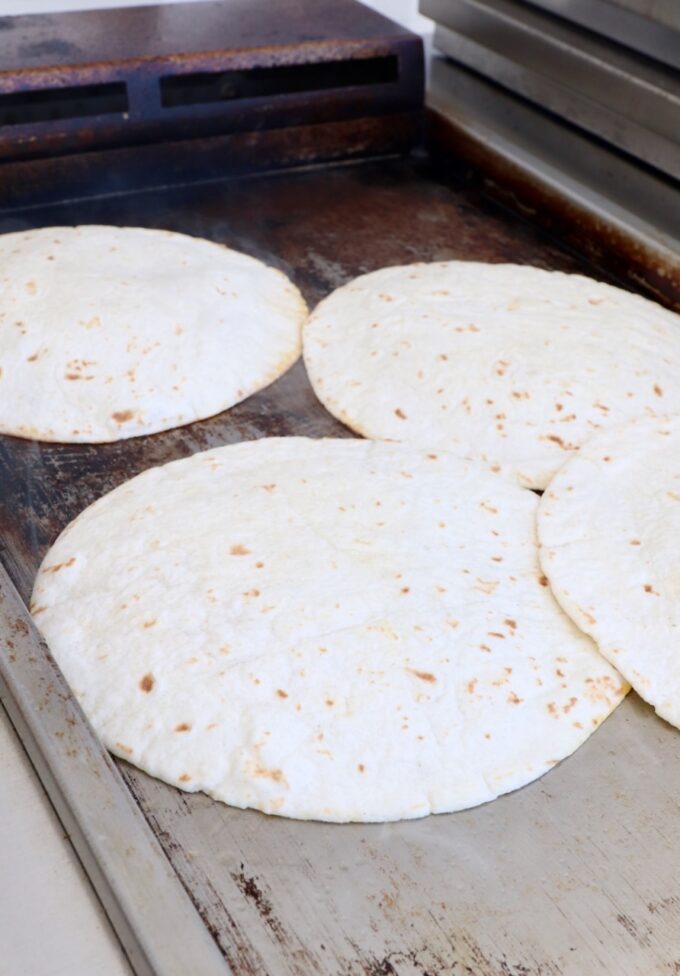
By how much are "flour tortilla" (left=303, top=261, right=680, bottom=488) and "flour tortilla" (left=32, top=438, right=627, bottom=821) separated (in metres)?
0.19

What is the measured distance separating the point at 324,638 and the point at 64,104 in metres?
2.19

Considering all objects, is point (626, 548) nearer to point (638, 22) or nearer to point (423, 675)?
point (423, 675)

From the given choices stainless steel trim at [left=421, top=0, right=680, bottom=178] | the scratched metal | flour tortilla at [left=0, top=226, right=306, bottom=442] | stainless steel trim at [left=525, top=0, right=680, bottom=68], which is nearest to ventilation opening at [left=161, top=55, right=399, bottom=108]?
stainless steel trim at [left=421, top=0, right=680, bottom=178]

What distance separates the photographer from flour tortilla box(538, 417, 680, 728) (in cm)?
177

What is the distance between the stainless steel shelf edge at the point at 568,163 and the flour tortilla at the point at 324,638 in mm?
1075

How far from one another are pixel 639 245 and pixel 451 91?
1.17 meters

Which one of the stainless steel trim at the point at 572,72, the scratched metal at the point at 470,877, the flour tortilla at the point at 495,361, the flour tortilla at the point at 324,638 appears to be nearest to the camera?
the scratched metal at the point at 470,877

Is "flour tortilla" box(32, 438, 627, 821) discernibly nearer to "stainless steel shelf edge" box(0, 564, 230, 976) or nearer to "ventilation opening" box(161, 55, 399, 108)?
"stainless steel shelf edge" box(0, 564, 230, 976)

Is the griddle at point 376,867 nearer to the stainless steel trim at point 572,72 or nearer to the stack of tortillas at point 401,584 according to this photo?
the stack of tortillas at point 401,584

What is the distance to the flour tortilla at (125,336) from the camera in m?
2.36

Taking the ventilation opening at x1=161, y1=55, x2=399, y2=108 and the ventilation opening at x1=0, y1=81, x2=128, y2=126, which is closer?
the ventilation opening at x1=0, y1=81, x2=128, y2=126

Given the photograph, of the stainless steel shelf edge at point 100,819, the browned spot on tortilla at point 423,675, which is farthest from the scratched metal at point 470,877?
the browned spot on tortilla at point 423,675

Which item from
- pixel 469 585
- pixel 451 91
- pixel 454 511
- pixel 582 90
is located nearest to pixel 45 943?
pixel 469 585

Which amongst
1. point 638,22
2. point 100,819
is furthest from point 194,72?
point 100,819
